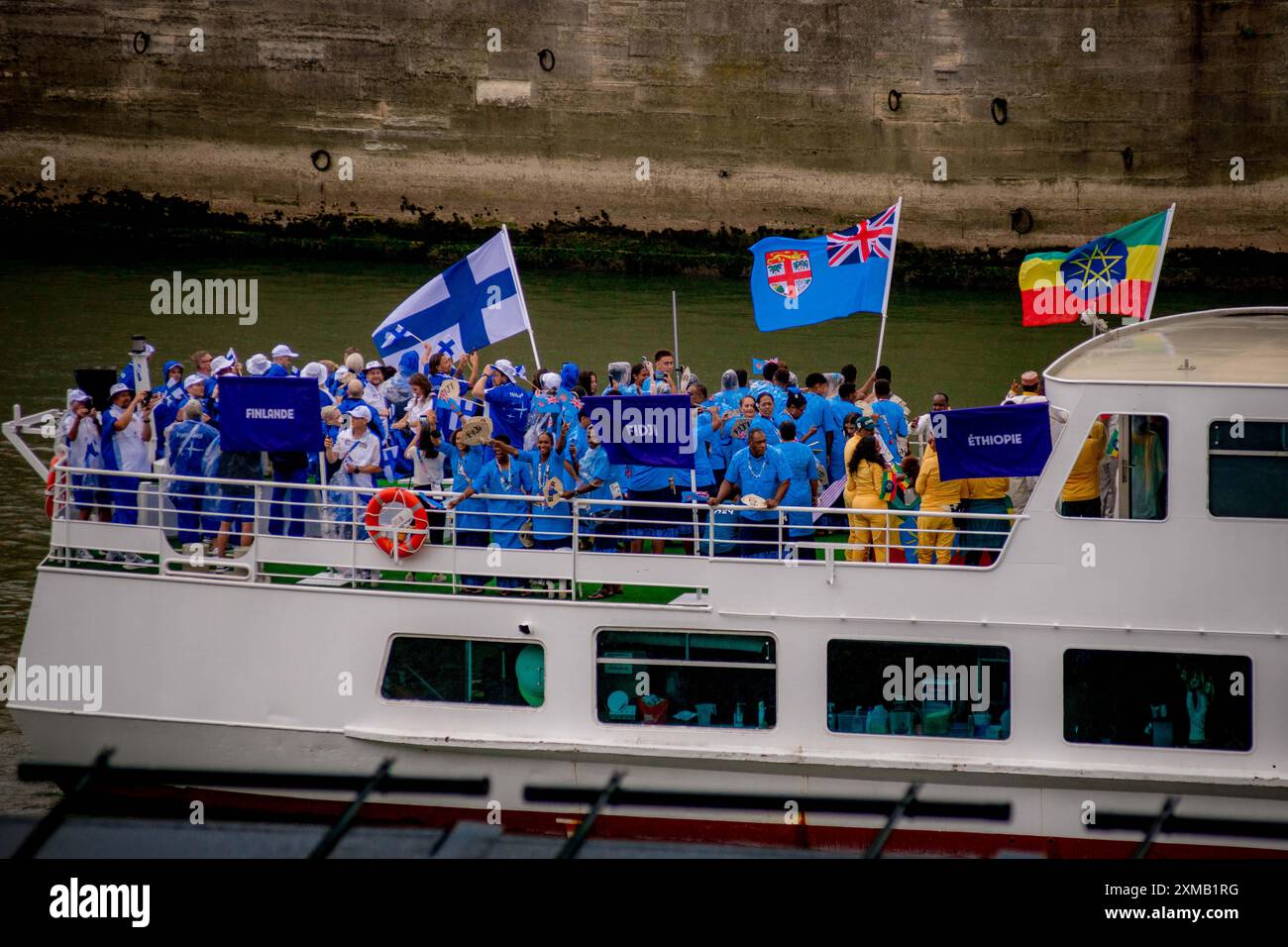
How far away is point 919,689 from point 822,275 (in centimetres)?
608

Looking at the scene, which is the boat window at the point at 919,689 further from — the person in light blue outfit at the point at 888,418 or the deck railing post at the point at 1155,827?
the person in light blue outfit at the point at 888,418

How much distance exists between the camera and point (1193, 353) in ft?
43.2

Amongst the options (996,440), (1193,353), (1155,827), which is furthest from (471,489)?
(1155,827)

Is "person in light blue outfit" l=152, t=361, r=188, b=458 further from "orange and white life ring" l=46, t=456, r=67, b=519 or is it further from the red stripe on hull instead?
the red stripe on hull

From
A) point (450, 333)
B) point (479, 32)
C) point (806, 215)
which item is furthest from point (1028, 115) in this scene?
point (450, 333)

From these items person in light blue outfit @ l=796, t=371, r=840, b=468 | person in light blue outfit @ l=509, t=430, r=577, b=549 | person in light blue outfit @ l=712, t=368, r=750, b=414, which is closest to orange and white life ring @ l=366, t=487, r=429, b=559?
person in light blue outfit @ l=509, t=430, r=577, b=549

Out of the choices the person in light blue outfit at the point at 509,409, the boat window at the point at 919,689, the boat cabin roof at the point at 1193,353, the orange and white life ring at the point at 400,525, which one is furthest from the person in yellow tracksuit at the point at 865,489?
the person in light blue outfit at the point at 509,409

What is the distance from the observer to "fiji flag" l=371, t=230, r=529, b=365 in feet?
56.1

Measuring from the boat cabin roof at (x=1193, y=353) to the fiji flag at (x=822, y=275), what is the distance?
3947mm

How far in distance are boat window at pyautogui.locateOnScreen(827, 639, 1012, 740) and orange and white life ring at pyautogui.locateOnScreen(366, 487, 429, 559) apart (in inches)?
130

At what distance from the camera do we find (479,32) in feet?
138

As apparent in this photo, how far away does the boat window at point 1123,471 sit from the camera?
490 inches
